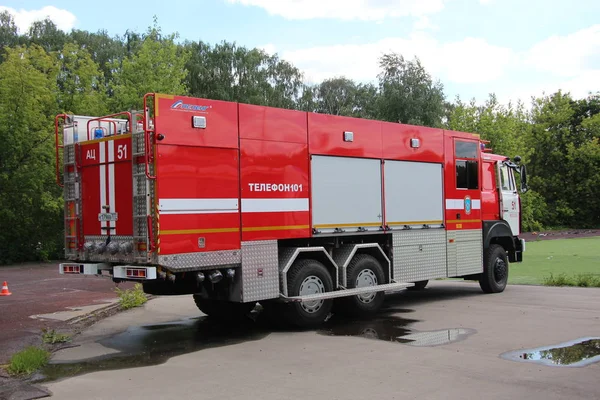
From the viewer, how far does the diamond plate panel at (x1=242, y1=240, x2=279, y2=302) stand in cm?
916

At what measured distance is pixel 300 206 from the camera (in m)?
10.0

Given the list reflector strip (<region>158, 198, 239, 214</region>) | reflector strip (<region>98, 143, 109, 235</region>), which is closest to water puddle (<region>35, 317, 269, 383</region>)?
reflector strip (<region>98, 143, 109, 235</region>)

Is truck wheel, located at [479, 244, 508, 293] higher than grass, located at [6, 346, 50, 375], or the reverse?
truck wheel, located at [479, 244, 508, 293]

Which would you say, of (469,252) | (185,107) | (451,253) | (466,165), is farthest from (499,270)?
(185,107)

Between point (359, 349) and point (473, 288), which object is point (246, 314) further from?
point (473, 288)

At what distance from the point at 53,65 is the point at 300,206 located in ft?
79.3

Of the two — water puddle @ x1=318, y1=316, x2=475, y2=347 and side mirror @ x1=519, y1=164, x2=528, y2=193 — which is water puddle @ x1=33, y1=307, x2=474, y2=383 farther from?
side mirror @ x1=519, y1=164, x2=528, y2=193

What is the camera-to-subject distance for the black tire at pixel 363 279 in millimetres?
10844

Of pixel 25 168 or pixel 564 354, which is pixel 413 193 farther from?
pixel 25 168

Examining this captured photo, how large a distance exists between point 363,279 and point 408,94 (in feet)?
134

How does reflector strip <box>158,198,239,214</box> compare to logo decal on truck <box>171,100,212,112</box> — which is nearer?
reflector strip <box>158,198,239,214</box>

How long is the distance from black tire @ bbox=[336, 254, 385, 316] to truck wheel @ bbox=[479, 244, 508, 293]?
3705 millimetres

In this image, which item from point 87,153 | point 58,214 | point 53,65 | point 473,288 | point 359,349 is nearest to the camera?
point 359,349

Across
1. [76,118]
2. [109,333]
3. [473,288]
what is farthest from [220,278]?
[473,288]
